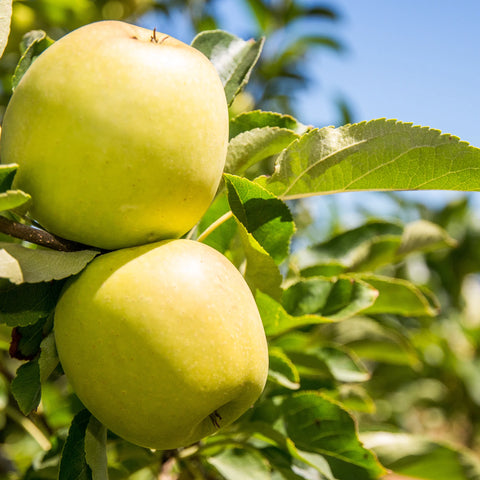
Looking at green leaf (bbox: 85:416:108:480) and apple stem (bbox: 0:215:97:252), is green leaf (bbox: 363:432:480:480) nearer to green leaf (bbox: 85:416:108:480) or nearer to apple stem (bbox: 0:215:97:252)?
green leaf (bbox: 85:416:108:480)

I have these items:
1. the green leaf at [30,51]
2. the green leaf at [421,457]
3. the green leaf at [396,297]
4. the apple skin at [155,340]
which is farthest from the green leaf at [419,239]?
the green leaf at [30,51]

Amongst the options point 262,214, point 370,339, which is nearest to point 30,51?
point 262,214

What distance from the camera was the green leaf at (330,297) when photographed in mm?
822

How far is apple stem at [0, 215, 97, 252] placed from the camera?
584 mm

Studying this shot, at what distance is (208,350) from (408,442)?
0.83m

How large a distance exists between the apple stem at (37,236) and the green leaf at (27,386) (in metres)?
0.15

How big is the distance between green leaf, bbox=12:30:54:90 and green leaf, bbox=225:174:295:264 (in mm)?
302

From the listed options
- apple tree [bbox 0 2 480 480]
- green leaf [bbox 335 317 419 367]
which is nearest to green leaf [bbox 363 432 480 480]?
apple tree [bbox 0 2 480 480]

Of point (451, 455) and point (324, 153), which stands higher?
point (324, 153)

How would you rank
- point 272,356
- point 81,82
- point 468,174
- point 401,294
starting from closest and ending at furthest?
point 81,82 → point 468,174 → point 272,356 → point 401,294

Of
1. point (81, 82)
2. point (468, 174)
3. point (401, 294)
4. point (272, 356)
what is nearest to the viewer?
point (81, 82)

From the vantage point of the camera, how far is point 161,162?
0.56 meters

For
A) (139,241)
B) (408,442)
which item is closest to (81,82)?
(139,241)

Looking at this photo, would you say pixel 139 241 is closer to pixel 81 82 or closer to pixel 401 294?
pixel 81 82
